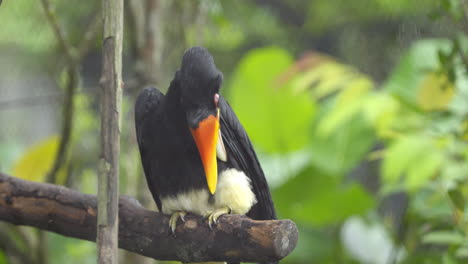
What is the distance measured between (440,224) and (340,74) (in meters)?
0.64

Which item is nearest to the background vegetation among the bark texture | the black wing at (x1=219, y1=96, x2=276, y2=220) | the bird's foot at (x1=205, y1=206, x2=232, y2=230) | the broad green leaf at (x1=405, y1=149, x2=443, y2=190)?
the broad green leaf at (x1=405, y1=149, x2=443, y2=190)

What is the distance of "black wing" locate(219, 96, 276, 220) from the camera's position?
1.38 m

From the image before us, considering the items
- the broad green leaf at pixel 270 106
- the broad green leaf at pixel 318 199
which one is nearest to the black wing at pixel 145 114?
the broad green leaf at pixel 318 199

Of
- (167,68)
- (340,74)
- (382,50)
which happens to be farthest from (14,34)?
(382,50)

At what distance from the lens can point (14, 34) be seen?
9.66 feet

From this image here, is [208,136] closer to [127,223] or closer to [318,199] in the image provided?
[127,223]

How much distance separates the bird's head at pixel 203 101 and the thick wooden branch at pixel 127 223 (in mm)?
111

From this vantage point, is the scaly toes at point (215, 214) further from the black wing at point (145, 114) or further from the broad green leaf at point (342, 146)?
the broad green leaf at point (342, 146)

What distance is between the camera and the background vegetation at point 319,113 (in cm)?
176

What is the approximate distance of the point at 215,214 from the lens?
1298 millimetres

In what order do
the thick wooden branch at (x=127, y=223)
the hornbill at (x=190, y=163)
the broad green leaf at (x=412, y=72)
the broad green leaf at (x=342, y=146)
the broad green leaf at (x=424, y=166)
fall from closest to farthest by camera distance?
the thick wooden branch at (x=127, y=223) < the hornbill at (x=190, y=163) < the broad green leaf at (x=424, y=166) < the broad green leaf at (x=412, y=72) < the broad green leaf at (x=342, y=146)

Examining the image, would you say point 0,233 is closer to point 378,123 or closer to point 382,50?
point 378,123

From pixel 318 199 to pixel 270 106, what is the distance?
1.66ft

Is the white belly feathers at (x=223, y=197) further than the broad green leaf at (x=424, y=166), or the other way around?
the broad green leaf at (x=424, y=166)
